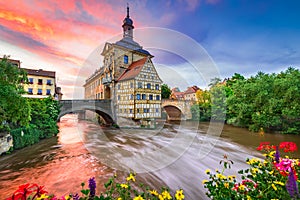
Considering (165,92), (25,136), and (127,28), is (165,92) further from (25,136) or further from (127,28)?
(25,136)

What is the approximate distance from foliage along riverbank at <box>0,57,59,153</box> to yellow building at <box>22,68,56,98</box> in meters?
11.7

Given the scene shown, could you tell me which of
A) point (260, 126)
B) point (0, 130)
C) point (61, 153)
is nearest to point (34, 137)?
point (0, 130)

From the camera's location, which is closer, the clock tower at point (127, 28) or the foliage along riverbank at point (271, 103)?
the foliage along riverbank at point (271, 103)

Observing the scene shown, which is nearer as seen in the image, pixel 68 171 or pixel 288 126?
pixel 68 171

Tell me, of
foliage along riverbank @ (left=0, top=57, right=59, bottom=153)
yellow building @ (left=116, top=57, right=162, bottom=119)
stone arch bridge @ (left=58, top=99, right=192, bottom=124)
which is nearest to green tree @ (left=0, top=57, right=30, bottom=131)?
foliage along riverbank @ (left=0, top=57, right=59, bottom=153)

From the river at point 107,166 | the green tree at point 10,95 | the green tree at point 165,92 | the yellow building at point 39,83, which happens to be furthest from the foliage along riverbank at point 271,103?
the yellow building at point 39,83

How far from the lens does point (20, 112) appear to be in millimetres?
6305

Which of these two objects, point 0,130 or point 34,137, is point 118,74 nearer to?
point 34,137

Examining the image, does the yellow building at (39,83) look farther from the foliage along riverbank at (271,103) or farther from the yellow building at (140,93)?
the foliage along riverbank at (271,103)

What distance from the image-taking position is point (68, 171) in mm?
5629

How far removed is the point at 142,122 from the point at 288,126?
44.2ft

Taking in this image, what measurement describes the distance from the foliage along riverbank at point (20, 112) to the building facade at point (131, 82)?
6.52 m

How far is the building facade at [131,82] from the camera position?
14.6 meters

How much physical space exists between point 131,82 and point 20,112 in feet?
31.3
